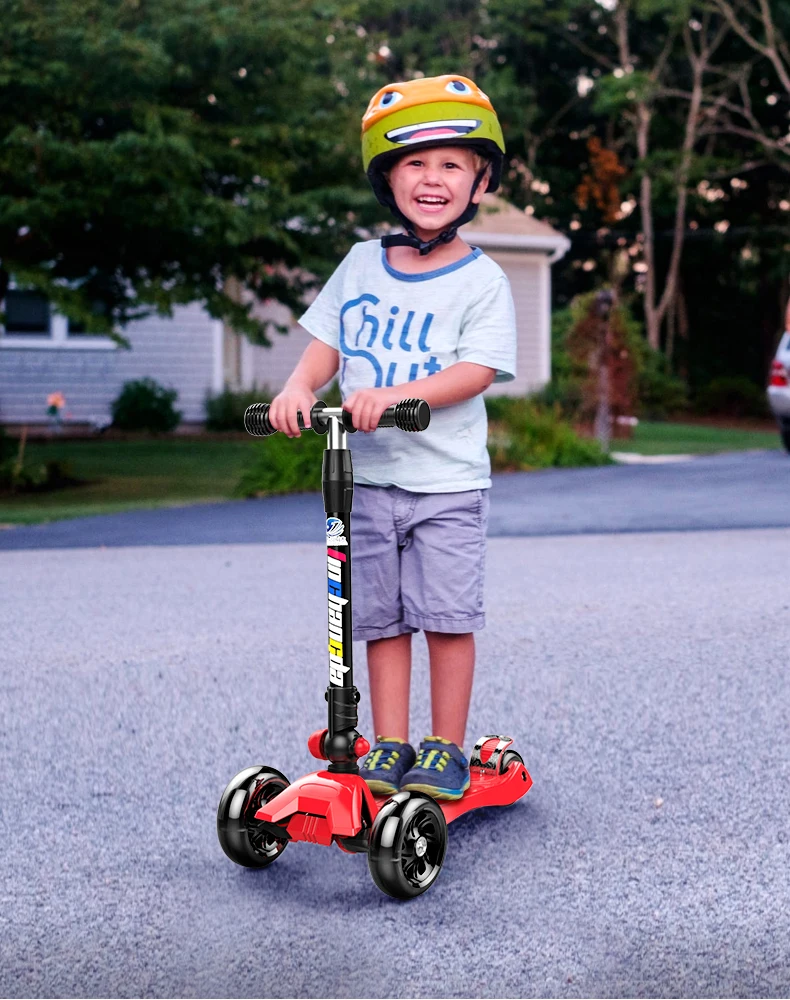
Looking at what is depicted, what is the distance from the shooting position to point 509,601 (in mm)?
7230

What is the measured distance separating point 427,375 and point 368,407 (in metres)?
0.43

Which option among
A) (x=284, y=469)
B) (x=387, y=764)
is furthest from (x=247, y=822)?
(x=284, y=469)

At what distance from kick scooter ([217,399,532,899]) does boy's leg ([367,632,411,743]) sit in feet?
1.05

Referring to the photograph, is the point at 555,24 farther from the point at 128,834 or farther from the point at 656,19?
the point at 128,834

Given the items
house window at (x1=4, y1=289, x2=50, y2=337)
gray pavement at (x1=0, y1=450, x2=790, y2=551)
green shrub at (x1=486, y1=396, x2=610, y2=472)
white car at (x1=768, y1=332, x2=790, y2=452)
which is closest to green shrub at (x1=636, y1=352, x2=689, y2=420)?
white car at (x1=768, y1=332, x2=790, y2=452)

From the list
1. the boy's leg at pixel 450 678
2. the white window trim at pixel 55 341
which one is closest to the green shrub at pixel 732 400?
the white window trim at pixel 55 341

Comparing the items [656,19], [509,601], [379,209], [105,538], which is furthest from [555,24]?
[509,601]

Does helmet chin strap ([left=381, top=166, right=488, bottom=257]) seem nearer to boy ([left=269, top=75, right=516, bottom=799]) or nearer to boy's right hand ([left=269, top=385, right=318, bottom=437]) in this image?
boy ([left=269, top=75, right=516, bottom=799])

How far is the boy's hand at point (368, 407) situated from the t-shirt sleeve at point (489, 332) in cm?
41

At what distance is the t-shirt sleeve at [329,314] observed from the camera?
3711 millimetres

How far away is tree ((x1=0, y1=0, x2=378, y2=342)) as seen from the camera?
11750mm

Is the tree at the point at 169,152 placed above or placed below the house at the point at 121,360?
above

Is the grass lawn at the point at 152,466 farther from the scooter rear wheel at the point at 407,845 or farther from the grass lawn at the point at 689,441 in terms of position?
the scooter rear wheel at the point at 407,845

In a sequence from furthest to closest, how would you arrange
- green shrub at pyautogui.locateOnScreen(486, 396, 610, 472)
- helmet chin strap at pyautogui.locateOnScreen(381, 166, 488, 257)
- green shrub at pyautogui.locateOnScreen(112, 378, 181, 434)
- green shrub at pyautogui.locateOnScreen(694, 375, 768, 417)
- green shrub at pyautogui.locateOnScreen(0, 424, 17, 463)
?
green shrub at pyautogui.locateOnScreen(694, 375, 768, 417), green shrub at pyautogui.locateOnScreen(112, 378, 181, 434), green shrub at pyautogui.locateOnScreen(486, 396, 610, 472), green shrub at pyautogui.locateOnScreen(0, 424, 17, 463), helmet chin strap at pyautogui.locateOnScreen(381, 166, 488, 257)
